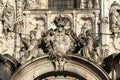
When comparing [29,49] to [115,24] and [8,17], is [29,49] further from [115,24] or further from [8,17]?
[115,24]

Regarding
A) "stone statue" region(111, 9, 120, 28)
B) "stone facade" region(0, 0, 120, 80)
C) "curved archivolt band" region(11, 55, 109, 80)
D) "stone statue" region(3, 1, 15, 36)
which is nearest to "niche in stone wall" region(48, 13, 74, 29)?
"stone facade" region(0, 0, 120, 80)

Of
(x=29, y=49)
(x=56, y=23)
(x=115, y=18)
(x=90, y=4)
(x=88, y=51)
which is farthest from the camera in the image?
(x=90, y=4)

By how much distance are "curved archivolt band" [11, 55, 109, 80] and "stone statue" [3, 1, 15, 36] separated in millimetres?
3024

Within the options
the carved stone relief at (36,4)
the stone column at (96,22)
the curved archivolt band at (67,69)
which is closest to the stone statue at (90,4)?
the stone column at (96,22)

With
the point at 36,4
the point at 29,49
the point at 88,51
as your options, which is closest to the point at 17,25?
the point at 36,4

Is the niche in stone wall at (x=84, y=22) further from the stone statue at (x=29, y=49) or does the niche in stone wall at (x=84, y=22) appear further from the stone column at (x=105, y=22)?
the stone statue at (x=29, y=49)

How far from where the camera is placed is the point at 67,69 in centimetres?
2109

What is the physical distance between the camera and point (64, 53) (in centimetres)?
2116

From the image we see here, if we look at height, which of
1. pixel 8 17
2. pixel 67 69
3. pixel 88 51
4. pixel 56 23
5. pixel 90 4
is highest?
pixel 90 4

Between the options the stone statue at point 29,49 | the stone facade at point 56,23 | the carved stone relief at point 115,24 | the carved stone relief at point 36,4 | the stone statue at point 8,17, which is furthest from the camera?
the carved stone relief at point 36,4

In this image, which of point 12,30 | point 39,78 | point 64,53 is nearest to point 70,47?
point 64,53

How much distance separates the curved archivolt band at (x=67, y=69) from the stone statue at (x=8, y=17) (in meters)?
3.02

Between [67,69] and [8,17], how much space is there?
4.15m

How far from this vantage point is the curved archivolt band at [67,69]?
68.4 ft
